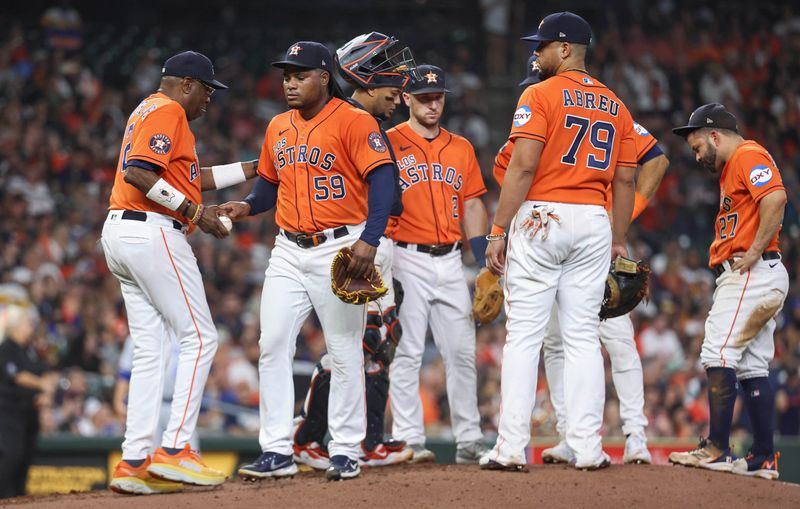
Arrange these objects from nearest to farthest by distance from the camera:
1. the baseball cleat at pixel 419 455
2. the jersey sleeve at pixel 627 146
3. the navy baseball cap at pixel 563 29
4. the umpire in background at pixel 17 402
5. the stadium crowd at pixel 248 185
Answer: the navy baseball cap at pixel 563 29 → the jersey sleeve at pixel 627 146 → the baseball cleat at pixel 419 455 → the umpire in background at pixel 17 402 → the stadium crowd at pixel 248 185

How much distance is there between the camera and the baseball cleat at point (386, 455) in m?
6.41

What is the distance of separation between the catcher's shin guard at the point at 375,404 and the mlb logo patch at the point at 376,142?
151 cm

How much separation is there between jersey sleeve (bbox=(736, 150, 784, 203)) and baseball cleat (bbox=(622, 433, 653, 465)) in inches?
62.1

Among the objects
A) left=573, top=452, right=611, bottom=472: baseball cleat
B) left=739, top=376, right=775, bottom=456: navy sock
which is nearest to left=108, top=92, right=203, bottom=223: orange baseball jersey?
left=573, top=452, right=611, bottom=472: baseball cleat

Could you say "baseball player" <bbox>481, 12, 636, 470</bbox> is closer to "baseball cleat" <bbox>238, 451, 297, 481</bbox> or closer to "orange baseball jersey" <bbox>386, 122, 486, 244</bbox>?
"orange baseball jersey" <bbox>386, 122, 486, 244</bbox>

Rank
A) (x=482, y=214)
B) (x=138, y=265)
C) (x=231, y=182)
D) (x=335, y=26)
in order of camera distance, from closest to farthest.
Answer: (x=138, y=265), (x=231, y=182), (x=482, y=214), (x=335, y=26)

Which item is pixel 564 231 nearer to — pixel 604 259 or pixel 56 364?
pixel 604 259

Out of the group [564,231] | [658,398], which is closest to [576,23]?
[564,231]

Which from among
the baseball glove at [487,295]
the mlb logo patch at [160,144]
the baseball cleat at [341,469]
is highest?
the mlb logo patch at [160,144]

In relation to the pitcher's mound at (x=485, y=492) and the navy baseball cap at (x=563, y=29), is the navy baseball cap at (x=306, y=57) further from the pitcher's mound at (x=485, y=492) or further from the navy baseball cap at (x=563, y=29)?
the pitcher's mound at (x=485, y=492)

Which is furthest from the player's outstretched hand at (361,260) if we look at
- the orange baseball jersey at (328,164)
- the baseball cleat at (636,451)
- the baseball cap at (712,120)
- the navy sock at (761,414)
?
the navy sock at (761,414)

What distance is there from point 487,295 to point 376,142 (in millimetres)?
1347

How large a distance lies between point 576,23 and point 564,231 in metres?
1.14

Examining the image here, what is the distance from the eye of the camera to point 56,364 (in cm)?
1207
